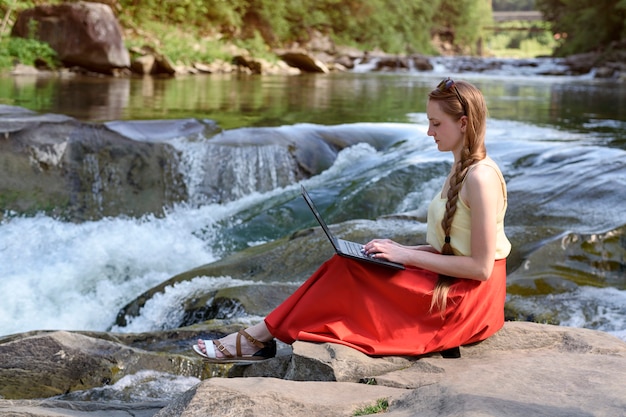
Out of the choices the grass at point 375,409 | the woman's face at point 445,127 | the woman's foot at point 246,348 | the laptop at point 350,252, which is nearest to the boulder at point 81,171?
the woman's foot at point 246,348

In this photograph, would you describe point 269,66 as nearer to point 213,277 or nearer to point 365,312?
point 213,277

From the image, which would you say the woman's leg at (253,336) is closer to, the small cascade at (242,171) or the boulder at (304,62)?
the small cascade at (242,171)

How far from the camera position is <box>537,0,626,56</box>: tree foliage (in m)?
35.5

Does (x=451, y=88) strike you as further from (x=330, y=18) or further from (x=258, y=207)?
(x=330, y=18)

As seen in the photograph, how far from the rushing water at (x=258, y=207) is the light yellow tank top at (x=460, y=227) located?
197 centimetres

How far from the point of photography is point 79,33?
21188 millimetres

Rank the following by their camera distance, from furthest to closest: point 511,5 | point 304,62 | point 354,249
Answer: point 511,5, point 304,62, point 354,249

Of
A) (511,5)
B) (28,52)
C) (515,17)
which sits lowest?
(28,52)

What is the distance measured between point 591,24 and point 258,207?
103 feet

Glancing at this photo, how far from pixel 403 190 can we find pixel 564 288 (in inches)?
137

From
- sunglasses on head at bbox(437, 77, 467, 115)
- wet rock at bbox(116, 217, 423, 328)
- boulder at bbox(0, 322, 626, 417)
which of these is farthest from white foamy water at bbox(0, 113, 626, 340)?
sunglasses on head at bbox(437, 77, 467, 115)

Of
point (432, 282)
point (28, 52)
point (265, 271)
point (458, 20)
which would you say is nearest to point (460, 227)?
point (432, 282)

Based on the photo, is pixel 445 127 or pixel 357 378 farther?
pixel 445 127

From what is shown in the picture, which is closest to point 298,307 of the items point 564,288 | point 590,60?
point 564,288
